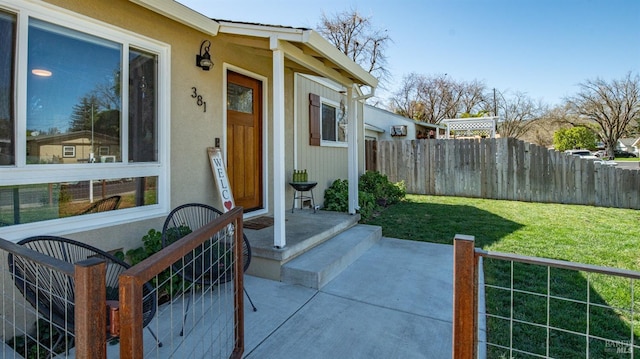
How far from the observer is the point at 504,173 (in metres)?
9.01

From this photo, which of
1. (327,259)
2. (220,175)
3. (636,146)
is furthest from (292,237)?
(636,146)

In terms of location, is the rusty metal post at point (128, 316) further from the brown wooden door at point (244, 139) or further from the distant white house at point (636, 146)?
the distant white house at point (636, 146)

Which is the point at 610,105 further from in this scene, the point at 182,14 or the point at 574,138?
the point at 182,14

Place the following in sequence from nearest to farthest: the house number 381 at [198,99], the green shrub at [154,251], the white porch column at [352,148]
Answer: the green shrub at [154,251]
the house number 381 at [198,99]
the white porch column at [352,148]

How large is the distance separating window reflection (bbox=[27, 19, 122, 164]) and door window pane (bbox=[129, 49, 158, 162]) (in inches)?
5.4

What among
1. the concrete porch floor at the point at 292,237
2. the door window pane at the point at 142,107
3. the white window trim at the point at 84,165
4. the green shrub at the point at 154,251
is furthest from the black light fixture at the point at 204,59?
the concrete porch floor at the point at 292,237

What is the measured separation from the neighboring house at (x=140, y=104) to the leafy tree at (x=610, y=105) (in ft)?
98.4

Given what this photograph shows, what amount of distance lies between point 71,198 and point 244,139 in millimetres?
2349

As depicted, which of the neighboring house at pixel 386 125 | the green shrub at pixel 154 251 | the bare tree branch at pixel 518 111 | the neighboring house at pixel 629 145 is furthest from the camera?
the neighboring house at pixel 629 145

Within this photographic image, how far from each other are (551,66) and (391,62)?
492 inches

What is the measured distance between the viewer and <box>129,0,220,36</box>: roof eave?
3.07 metres

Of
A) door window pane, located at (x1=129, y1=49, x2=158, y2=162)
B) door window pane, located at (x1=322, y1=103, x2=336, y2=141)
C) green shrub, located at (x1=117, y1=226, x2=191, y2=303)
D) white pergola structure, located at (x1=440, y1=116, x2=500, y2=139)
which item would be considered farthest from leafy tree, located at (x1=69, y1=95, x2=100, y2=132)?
white pergola structure, located at (x1=440, y1=116, x2=500, y2=139)

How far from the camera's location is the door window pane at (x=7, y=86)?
238 centimetres

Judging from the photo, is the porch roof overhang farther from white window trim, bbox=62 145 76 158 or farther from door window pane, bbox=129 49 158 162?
white window trim, bbox=62 145 76 158
